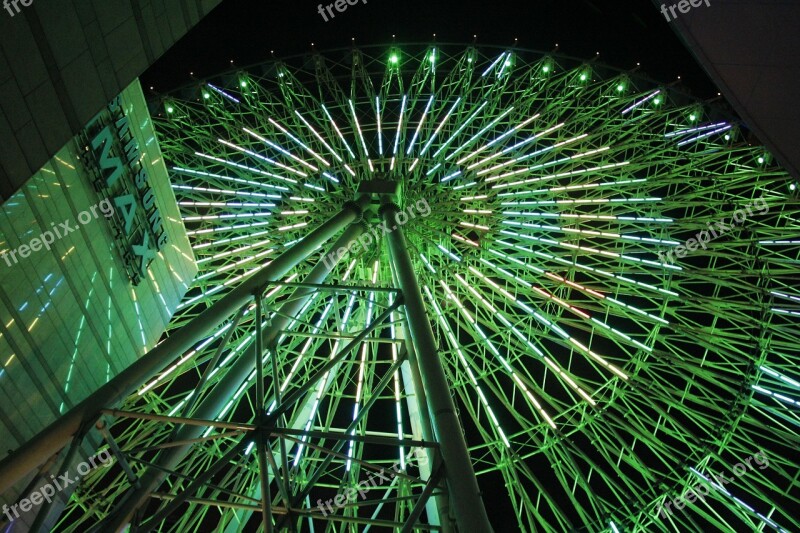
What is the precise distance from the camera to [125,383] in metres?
7.79

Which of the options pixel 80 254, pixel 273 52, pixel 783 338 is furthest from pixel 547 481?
pixel 80 254

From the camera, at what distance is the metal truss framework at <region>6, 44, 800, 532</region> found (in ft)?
41.6

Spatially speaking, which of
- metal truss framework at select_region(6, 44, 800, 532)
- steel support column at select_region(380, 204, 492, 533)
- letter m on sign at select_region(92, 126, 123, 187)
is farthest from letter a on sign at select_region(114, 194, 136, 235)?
steel support column at select_region(380, 204, 492, 533)

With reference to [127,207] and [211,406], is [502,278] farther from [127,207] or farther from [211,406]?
[127,207]

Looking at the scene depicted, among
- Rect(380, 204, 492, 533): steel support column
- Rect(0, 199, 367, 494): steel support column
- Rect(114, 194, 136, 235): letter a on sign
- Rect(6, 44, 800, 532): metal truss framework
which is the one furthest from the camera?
Rect(114, 194, 136, 235): letter a on sign

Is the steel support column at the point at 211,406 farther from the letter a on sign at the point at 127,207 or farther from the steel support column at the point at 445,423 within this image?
the letter a on sign at the point at 127,207

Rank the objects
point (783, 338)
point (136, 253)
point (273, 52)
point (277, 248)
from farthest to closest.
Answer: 1. point (273, 52)
2. point (277, 248)
3. point (783, 338)
4. point (136, 253)

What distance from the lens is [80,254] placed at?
455 inches

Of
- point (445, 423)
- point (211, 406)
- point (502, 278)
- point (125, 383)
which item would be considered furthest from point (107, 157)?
point (502, 278)

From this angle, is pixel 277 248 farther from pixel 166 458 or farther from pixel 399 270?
pixel 166 458

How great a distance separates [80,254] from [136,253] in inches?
81.2

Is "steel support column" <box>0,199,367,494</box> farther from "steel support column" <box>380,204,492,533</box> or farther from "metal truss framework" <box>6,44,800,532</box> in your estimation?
"steel support column" <box>380,204,492,533</box>

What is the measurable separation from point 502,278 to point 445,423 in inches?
355

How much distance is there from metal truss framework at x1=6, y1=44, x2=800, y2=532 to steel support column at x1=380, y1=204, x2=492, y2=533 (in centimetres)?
23
